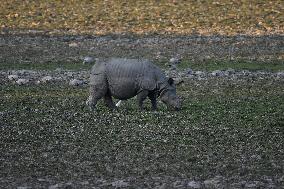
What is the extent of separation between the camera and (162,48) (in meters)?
32.4

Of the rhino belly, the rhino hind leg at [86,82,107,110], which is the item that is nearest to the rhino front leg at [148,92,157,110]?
the rhino belly

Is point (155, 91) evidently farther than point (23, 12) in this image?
No

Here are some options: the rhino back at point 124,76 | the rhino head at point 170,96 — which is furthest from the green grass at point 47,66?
the rhino back at point 124,76

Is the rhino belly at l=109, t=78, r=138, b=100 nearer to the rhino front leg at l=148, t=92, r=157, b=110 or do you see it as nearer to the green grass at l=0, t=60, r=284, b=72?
A: the rhino front leg at l=148, t=92, r=157, b=110

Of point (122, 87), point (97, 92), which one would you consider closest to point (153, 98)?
point (122, 87)

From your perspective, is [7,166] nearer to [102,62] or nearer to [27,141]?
[27,141]

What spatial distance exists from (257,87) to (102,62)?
601cm

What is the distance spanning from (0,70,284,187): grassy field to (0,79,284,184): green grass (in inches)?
0.7

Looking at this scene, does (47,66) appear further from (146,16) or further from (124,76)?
(146,16)

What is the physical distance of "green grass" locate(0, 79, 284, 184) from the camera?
554 inches

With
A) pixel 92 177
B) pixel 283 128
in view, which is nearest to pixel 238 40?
pixel 283 128

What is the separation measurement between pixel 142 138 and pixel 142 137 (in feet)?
0.26

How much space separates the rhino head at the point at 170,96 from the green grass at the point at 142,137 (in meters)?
0.28

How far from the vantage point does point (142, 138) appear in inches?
647
